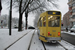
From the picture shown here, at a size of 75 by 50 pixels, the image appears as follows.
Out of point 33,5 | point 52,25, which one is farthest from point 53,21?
point 33,5

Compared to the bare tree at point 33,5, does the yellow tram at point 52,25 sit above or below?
below

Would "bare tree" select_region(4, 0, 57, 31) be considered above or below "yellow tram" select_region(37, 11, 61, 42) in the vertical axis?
above

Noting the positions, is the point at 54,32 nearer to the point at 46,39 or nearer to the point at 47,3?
the point at 46,39

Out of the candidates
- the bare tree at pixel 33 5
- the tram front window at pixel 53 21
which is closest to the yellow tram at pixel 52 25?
the tram front window at pixel 53 21

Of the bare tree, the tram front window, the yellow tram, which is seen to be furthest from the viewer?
the bare tree

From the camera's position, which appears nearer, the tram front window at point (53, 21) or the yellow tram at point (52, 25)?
the yellow tram at point (52, 25)

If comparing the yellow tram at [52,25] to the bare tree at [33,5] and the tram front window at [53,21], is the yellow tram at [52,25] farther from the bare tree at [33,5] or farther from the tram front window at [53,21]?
the bare tree at [33,5]

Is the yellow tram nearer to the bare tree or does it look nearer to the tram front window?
the tram front window

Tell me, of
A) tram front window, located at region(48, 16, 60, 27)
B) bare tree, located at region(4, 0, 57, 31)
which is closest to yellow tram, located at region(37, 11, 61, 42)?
tram front window, located at region(48, 16, 60, 27)

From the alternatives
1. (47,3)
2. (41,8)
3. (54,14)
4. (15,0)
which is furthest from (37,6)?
(54,14)

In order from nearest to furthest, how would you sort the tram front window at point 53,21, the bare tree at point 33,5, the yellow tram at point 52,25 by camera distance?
the yellow tram at point 52,25 → the tram front window at point 53,21 → the bare tree at point 33,5

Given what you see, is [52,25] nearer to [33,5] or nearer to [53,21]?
[53,21]

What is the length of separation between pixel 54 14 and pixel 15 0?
1624 centimetres

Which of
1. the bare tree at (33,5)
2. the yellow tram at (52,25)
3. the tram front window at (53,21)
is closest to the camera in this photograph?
the yellow tram at (52,25)
